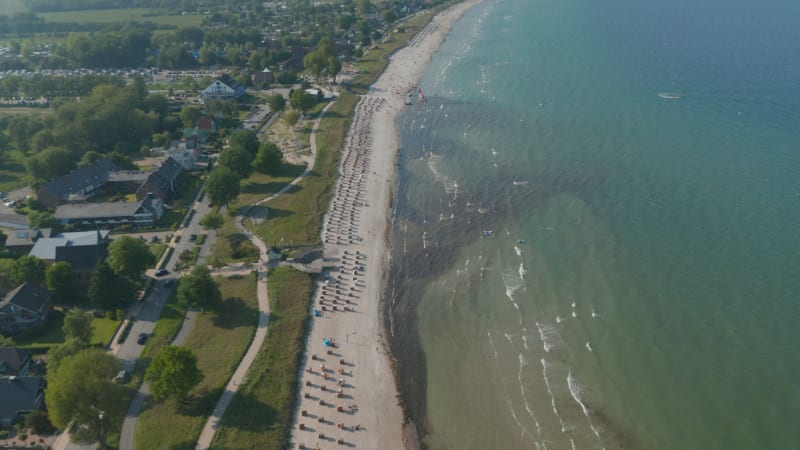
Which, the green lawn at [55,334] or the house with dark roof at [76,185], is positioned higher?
the house with dark roof at [76,185]

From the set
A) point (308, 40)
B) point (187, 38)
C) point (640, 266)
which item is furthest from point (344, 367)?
point (187, 38)

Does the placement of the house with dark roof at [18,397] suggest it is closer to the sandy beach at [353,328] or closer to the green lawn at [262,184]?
the sandy beach at [353,328]

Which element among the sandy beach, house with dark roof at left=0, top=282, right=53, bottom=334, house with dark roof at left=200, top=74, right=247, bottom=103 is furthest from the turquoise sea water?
house with dark roof at left=200, top=74, right=247, bottom=103

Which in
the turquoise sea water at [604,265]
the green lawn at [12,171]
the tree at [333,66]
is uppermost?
the tree at [333,66]

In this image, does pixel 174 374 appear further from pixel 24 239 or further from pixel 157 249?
pixel 24 239

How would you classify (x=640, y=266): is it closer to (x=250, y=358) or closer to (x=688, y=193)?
(x=688, y=193)

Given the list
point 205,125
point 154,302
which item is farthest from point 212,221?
point 205,125

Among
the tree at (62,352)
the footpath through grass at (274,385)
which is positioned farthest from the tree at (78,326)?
the footpath through grass at (274,385)
